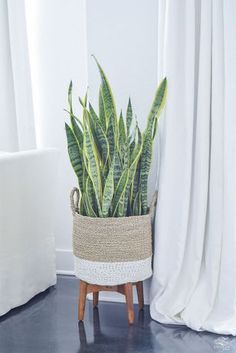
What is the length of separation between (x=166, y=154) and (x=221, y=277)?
62 centimetres

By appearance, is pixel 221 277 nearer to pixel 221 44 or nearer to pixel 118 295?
pixel 118 295

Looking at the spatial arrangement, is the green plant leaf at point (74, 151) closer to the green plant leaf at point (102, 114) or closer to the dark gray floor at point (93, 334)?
the green plant leaf at point (102, 114)

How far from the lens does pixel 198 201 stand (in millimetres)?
1843

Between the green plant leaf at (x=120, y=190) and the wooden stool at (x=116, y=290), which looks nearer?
the green plant leaf at (x=120, y=190)

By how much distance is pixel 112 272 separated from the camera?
1.80m

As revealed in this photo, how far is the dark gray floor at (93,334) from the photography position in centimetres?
170

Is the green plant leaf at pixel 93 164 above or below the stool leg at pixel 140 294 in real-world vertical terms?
above

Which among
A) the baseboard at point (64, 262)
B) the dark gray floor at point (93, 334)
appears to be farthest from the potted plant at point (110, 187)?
the baseboard at point (64, 262)

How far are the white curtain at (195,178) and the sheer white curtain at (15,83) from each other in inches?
38.1

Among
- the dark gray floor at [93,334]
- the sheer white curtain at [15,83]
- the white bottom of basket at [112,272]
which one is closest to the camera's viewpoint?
the dark gray floor at [93,334]

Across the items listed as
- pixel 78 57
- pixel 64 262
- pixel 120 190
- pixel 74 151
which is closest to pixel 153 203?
pixel 120 190

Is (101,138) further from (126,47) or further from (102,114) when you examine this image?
(126,47)

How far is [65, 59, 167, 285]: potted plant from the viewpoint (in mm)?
1775

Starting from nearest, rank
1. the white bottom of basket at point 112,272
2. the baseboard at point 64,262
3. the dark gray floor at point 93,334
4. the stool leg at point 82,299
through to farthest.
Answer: the dark gray floor at point 93,334, the white bottom of basket at point 112,272, the stool leg at point 82,299, the baseboard at point 64,262
